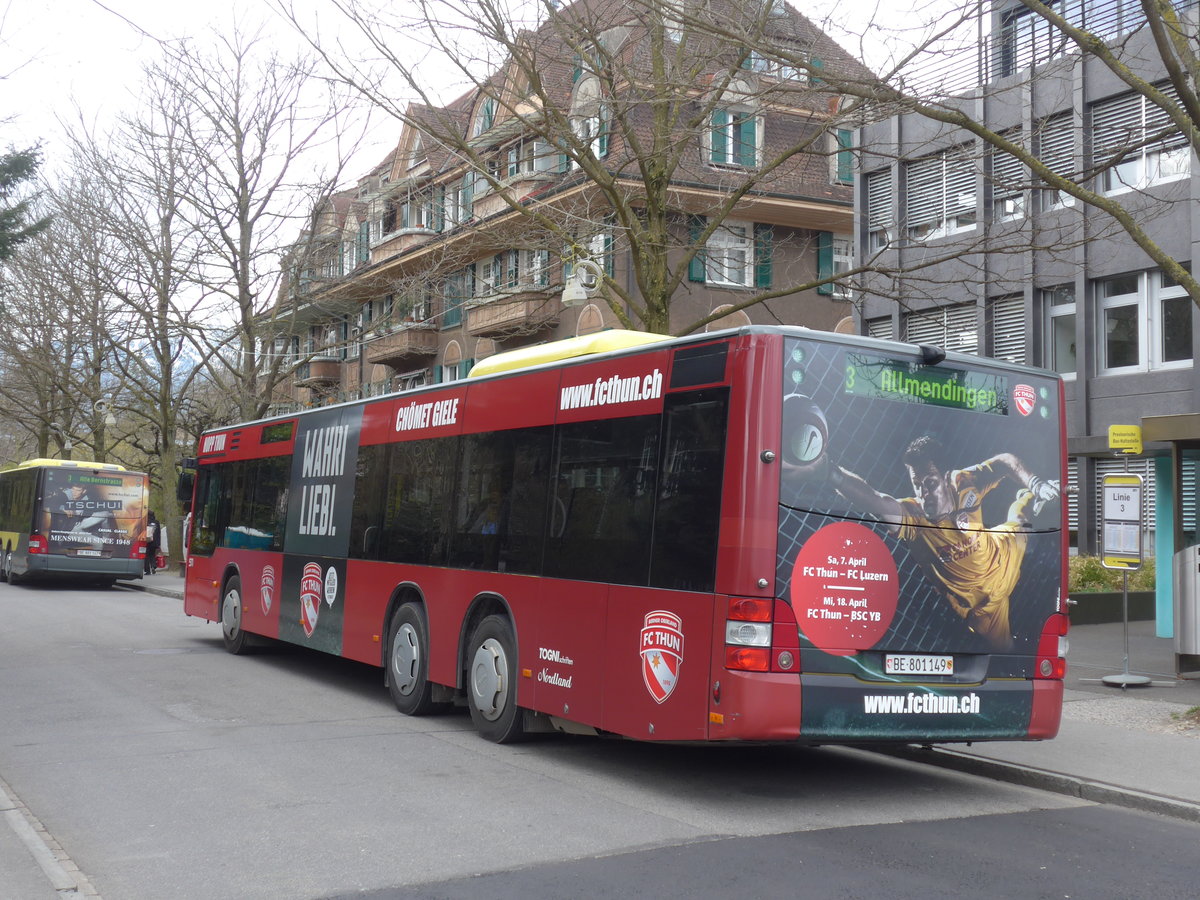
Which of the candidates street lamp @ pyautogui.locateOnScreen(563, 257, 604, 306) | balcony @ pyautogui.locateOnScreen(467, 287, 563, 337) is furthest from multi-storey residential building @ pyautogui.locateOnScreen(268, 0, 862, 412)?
street lamp @ pyautogui.locateOnScreen(563, 257, 604, 306)

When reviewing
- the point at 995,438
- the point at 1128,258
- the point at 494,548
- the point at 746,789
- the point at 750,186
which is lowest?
the point at 746,789

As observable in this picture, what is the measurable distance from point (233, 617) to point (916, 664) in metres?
10.5

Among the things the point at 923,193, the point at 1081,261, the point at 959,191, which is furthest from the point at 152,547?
the point at 1081,261

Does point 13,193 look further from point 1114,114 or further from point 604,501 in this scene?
point 1114,114

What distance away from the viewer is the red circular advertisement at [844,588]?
7246mm

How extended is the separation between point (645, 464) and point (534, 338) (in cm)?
2802

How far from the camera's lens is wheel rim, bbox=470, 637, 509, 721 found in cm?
955

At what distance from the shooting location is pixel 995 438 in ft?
26.7

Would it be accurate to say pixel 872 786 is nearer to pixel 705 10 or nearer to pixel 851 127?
pixel 705 10

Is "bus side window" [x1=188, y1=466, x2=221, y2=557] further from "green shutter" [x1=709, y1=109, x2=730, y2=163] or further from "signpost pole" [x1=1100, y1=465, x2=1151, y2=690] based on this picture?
"signpost pole" [x1=1100, y1=465, x2=1151, y2=690]

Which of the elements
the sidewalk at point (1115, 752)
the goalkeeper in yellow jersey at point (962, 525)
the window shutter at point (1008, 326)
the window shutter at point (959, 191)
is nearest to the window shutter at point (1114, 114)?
the window shutter at point (959, 191)

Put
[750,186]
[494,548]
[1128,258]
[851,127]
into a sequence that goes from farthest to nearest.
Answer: [1128,258] → [750,186] → [851,127] → [494,548]

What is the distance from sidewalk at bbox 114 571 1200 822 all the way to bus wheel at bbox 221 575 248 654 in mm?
8951

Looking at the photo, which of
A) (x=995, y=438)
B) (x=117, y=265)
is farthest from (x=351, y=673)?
(x=117, y=265)
